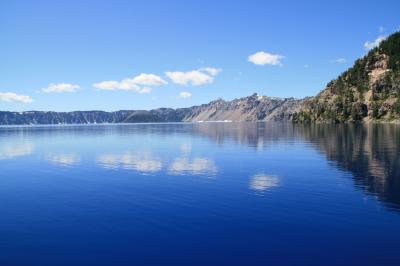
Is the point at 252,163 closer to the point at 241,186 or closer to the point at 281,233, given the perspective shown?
the point at 241,186

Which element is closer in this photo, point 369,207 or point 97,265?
point 97,265

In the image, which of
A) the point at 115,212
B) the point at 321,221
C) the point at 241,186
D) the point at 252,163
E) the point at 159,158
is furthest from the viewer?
the point at 159,158

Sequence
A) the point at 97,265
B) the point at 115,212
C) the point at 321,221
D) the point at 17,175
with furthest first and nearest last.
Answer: the point at 17,175, the point at 115,212, the point at 321,221, the point at 97,265

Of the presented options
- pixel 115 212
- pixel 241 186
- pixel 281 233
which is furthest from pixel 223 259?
pixel 241 186

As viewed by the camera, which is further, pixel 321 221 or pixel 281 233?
pixel 321 221

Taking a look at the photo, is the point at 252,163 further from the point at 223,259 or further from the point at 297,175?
the point at 223,259

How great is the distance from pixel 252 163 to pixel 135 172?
23232 millimetres

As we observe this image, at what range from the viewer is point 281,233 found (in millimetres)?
29516

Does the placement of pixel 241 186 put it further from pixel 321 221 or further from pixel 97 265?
pixel 97 265

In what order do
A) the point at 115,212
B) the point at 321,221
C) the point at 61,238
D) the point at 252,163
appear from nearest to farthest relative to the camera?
the point at 61,238 → the point at 321,221 → the point at 115,212 → the point at 252,163

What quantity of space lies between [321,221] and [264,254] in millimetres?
9571

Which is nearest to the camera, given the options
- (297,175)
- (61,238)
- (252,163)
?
(61,238)

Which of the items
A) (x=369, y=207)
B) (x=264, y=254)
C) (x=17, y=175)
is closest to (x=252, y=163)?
(x=369, y=207)

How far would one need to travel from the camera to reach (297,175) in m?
57.8
